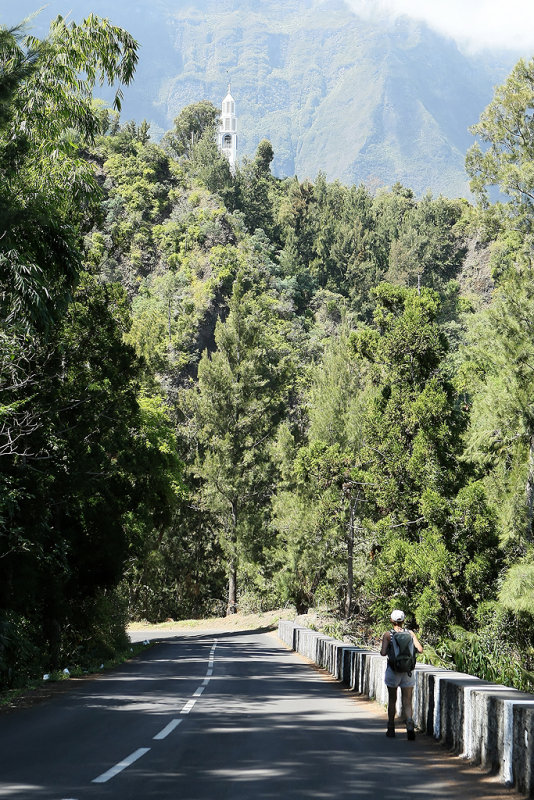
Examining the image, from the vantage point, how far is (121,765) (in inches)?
344

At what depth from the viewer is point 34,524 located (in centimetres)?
2125

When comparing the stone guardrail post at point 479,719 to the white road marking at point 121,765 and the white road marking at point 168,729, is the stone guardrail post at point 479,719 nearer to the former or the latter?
the white road marking at point 168,729

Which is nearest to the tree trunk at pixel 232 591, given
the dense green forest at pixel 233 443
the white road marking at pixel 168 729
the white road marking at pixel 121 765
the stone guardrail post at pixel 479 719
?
the dense green forest at pixel 233 443

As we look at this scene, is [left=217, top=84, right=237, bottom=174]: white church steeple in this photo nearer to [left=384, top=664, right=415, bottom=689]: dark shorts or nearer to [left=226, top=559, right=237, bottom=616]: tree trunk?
[left=226, top=559, right=237, bottom=616]: tree trunk

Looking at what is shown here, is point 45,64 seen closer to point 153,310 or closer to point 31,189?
point 31,189

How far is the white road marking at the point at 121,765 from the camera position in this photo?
798 centimetres

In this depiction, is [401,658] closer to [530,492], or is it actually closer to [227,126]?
[530,492]

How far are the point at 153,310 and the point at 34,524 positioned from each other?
60329 mm

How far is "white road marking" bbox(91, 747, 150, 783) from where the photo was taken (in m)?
7.98

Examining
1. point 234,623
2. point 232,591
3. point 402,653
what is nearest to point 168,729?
point 402,653

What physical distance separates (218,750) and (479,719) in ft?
8.98

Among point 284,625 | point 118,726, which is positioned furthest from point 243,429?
point 118,726

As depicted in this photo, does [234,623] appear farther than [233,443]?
No

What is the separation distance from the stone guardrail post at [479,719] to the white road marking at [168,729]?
3.18 m
